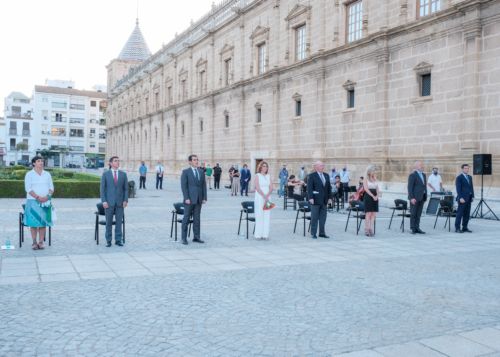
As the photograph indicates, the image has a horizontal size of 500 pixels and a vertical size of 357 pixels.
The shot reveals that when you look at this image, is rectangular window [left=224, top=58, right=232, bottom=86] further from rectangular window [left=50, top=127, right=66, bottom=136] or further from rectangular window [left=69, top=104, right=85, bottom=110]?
rectangular window [left=69, top=104, right=85, bottom=110]

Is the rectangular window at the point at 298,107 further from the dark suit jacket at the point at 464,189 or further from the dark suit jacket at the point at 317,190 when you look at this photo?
the dark suit jacket at the point at 317,190

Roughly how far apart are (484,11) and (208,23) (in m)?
25.3

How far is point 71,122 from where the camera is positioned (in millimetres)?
95625

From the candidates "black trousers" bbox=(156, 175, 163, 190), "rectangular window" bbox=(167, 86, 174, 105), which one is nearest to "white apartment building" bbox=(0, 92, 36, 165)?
"rectangular window" bbox=(167, 86, 174, 105)

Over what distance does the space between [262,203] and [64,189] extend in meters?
13.3

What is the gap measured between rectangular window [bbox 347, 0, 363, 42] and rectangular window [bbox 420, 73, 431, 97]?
4.31 metres

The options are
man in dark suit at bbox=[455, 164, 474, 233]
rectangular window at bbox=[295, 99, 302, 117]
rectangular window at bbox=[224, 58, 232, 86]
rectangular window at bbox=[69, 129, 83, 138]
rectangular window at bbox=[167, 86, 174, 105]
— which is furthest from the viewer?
rectangular window at bbox=[69, 129, 83, 138]

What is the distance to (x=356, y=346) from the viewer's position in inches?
183

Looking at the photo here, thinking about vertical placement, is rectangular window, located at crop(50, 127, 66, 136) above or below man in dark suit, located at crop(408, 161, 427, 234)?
above

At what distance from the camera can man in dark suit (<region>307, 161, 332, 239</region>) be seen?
1183 cm

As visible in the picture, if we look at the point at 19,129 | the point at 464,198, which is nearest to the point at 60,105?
the point at 19,129

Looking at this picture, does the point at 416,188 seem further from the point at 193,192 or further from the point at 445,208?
the point at 193,192

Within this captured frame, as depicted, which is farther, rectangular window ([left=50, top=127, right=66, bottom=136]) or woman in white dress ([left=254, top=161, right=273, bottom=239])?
rectangular window ([left=50, top=127, right=66, bottom=136])

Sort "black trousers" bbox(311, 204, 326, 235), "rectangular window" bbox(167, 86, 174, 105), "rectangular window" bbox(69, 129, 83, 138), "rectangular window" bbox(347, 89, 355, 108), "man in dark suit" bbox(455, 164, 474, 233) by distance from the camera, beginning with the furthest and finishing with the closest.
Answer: "rectangular window" bbox(69, 129, 83, 138) → "rectangular window" bbox(167, 86, 174, 105) → "rectangular window" bbox(347, 89, 355, 108) → "man in dark suit" bbox(455, 164, 474, 233) → "black trousers" bbox(311, 204, 326, 235)
